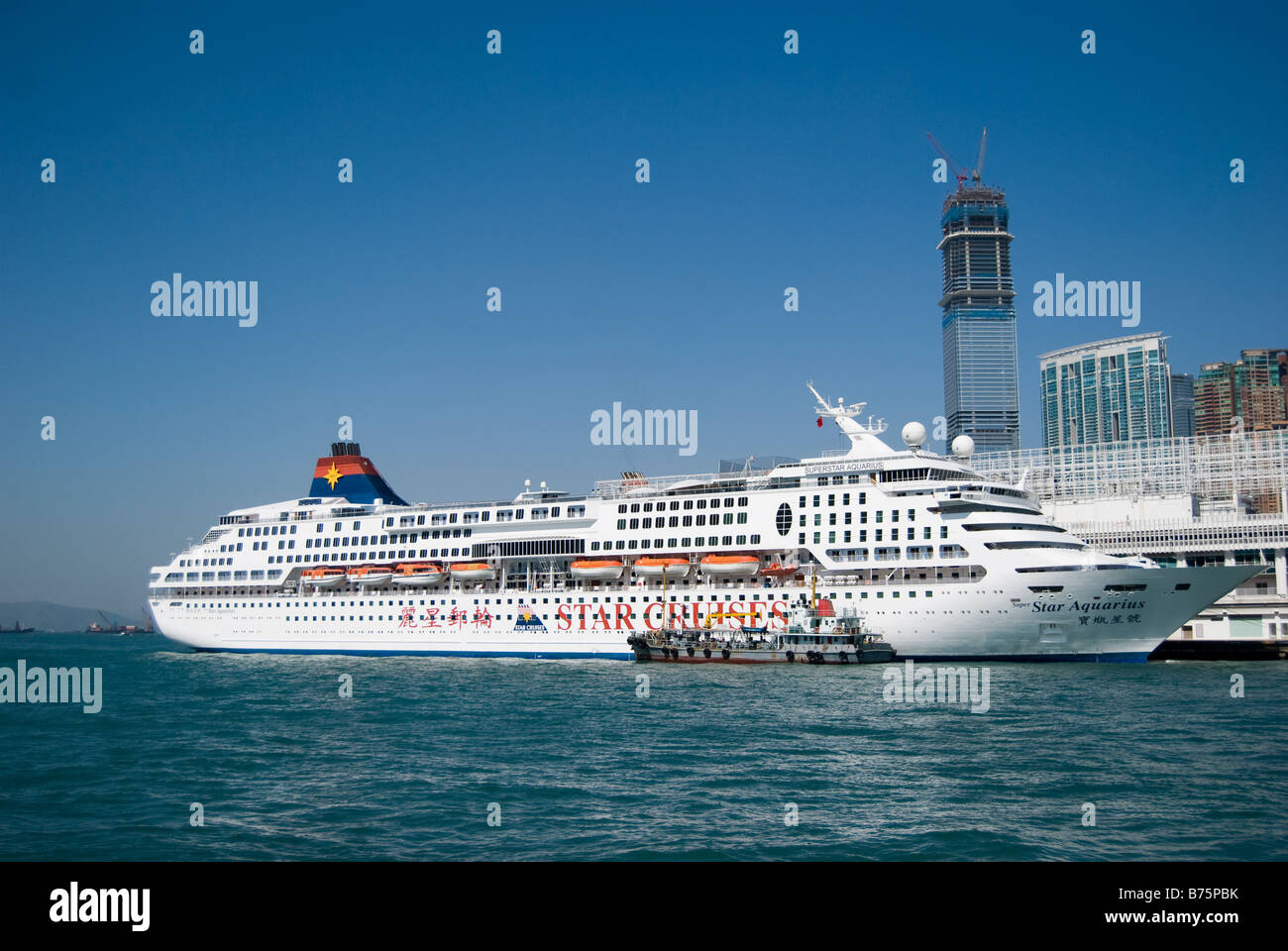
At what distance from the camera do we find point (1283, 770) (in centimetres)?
2367

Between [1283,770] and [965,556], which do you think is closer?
[1283,770]

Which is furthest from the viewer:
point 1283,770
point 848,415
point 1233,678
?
point 848,415

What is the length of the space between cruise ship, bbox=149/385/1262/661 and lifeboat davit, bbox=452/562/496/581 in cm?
11

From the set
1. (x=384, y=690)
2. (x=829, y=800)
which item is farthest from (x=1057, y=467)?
(x=829, y=800)

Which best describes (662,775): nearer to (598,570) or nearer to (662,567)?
(662,567)

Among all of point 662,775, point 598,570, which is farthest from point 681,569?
point 662,775

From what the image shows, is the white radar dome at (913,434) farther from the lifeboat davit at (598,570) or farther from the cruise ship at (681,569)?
the lifeboat davit at (598,570)

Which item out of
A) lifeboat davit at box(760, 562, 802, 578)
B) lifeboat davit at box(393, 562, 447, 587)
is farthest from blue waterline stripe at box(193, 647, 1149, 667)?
lifeboat davit at box(760, 562, 802, 578)

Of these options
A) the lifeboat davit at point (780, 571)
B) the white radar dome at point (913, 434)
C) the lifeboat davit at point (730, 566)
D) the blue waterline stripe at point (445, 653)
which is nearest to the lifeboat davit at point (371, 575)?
the blue waterline stripe at point (445, 653)

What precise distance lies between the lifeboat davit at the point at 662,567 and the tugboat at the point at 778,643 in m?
3.73

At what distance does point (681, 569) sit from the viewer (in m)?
61.5

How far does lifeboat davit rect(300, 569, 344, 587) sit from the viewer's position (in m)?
73.6

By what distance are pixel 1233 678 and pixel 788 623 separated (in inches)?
832

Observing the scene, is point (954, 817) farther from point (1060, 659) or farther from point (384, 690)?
point (1060, 659)
